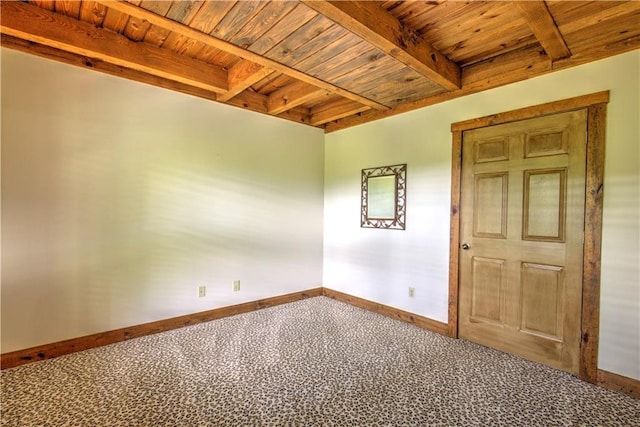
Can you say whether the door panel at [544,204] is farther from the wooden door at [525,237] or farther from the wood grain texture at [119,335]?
the wood grain texture at [119,335]

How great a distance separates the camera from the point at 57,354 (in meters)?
2.35

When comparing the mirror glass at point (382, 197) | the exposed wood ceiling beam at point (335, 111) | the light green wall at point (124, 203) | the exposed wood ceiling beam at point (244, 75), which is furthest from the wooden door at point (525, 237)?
the light green wall at point (124, 203)

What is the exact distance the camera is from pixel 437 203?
2.97 metres

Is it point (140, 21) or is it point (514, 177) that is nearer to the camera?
point (140, 21)

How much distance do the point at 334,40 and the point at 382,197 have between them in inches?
73.1

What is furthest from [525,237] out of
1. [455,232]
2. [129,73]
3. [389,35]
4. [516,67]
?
[129,73]

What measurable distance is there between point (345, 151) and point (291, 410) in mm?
2991

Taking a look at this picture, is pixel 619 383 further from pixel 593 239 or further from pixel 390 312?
pixel 390 312

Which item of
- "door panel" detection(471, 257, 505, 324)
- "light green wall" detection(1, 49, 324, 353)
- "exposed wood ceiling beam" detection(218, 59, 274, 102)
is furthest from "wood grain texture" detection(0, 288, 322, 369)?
"exposed wood ceiling beam" detection(218, 59, 274, 102)

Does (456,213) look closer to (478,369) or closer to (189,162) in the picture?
(478,369)

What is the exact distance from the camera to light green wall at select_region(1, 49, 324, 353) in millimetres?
2229

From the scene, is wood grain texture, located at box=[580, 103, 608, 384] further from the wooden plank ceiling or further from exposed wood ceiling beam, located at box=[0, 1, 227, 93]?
exposed wood ceiling beam, located at box=[0, 1, 227, 93]

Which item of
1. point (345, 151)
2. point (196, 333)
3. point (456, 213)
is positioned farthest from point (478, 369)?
point (345, 151)

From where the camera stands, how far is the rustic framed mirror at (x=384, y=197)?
325 centimetres
